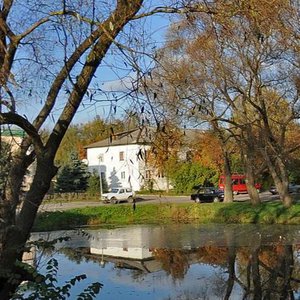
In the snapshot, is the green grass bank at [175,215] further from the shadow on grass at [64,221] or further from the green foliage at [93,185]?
the green foliage at [93,185]

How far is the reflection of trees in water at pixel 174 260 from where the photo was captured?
15.5m

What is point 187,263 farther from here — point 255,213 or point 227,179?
point 227,179

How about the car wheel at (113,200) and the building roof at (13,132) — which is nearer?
the building roof at (13,132)

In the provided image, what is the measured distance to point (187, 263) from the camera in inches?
669

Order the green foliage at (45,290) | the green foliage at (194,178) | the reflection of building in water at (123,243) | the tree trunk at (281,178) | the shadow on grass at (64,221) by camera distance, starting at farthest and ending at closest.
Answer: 1. the green foliage at (194,178)
2. the tree trunk at (281,178)
3. the shadow on grass at (64,221)
4. the reflection of building in water at (123,243)
5. the green foliage at (45,290)

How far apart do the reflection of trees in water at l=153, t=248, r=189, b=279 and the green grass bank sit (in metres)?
10.8

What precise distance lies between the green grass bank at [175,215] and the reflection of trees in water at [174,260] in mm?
10806

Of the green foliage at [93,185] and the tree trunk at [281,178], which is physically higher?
the green foliage at [93,185]

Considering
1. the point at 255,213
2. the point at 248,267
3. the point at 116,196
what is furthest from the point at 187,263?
the point at 116,196

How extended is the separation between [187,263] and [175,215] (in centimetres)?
1747

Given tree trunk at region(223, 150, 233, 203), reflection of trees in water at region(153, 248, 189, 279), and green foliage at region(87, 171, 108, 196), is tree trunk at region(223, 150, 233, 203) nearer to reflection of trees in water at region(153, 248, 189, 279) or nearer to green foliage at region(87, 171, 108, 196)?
reflection of trees in water at region(153, 248, 189, 279)

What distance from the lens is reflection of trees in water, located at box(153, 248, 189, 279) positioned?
1553 cm

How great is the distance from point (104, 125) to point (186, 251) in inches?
569

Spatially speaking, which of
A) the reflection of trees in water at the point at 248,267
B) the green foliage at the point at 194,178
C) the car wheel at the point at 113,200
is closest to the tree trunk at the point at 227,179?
the car wheel at the point at 113,200
